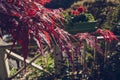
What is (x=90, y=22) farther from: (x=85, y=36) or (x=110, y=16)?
(x=85, y=36)

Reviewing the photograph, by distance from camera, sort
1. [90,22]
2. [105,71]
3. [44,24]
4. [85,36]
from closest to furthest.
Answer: [44,24], [85,36], [105,71], [90,22]

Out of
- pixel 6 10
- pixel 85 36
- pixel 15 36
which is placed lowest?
pixel 85 36

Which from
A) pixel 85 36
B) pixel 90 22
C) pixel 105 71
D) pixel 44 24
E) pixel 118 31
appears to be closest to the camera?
pixel 44 24

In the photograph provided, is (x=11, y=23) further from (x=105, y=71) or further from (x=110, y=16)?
(x=110, y=16)

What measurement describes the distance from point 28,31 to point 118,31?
3.31 metres

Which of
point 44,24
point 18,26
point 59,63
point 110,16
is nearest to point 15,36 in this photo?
point 18,26

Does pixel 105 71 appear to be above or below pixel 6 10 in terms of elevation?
below

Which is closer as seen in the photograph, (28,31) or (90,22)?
(28,31)

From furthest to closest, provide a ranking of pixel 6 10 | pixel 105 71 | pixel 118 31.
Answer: pixel 118 31
pixel 105 71
pixel 6 10

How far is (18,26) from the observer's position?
1.40 m

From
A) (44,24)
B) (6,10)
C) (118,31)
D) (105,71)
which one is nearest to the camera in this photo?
(6,10)

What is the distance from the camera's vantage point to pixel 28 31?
140 centimetres

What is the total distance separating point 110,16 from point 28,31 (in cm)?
378

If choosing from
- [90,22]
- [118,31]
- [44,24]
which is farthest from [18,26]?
[118,31]
